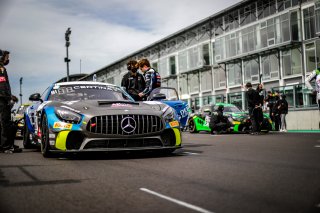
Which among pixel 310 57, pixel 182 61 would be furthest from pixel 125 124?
pixel 182 61

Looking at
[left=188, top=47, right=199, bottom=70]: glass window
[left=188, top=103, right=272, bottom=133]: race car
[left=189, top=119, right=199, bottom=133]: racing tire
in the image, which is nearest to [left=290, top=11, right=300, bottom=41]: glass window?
[left=188, top=47, right=199, bottom=70]: glass window

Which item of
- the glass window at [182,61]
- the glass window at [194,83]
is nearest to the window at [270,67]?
the glass window at [194,83]

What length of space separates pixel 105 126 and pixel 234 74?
34895 millimetres

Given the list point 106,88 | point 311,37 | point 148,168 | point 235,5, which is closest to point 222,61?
point 235,5

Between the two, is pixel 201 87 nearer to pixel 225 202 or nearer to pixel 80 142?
pixel 80 142

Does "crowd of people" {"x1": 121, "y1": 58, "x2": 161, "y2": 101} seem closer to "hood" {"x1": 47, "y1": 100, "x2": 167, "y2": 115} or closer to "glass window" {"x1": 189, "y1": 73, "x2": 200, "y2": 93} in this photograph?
"hood" {"x1": 47, "y1": 100, "x2": 167, "y2": 115}

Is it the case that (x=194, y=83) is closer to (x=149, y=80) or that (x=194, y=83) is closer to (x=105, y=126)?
(x=149, y=80)

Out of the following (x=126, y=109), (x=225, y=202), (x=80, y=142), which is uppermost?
(x=126, y=109)

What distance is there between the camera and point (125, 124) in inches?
260

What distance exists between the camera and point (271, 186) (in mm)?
4039

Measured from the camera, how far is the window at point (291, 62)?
109ft

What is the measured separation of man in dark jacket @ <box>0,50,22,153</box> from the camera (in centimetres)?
849

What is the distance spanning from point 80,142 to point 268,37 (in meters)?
31.0

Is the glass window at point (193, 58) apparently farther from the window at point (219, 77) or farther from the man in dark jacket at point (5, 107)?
the man in dark jacket at point (5, 107)
